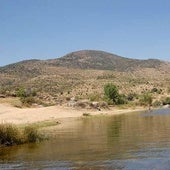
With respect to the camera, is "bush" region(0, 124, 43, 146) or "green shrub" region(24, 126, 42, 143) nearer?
"bush" region(0, 124, 43, 146)

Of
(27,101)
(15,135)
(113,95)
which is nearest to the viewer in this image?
(15,135)

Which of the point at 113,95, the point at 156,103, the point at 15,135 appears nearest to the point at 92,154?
the point at 15,135

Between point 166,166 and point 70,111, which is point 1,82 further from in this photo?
point 166,166

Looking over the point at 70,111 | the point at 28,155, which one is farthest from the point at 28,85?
the point at 28,155

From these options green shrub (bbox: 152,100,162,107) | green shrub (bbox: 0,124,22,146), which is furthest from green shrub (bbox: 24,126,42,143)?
green shrub (bbox: 152,100,162,107)

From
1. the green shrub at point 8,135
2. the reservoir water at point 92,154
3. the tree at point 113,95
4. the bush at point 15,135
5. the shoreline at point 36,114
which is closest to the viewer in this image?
the reservoir water at point 92,154

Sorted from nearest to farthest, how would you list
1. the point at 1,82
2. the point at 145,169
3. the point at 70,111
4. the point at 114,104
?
the point at 145,169
the point at 70,111
the point at 114,104
the point at 1,82

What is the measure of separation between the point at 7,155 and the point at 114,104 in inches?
3687

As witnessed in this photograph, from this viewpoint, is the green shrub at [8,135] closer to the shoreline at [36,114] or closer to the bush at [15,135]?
the bush at [15,135]

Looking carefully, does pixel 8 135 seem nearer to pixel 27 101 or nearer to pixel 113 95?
pixel 27 101

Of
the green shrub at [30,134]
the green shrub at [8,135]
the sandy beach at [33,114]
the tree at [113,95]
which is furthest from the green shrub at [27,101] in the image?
the green shrub at [8,135]

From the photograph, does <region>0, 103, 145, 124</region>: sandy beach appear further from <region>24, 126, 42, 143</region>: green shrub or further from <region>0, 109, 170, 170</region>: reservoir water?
<region>0, 109, 170, 170</region>: reservoir water

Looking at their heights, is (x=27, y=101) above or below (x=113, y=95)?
below

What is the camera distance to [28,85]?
605 feet
